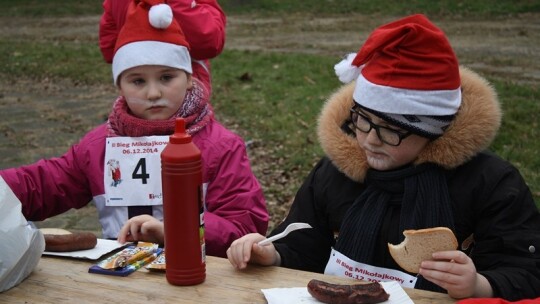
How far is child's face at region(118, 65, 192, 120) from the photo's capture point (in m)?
2.99

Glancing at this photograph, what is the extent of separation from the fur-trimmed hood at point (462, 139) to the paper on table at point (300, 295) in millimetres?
500

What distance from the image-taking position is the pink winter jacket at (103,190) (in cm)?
299

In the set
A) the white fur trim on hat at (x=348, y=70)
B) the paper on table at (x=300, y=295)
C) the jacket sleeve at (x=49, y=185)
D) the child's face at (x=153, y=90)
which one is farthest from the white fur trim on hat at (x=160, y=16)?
the paper on table at (x=300, y=295)

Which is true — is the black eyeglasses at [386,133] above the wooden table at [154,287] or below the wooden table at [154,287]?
above

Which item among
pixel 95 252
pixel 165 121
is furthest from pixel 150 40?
pixel 95 252

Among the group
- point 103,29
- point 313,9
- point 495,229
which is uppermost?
point 103,29

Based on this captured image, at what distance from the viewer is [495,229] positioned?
231cm

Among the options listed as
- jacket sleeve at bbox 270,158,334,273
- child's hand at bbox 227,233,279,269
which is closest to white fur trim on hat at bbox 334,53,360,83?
jacket sleeve at bbox 270,158,334,273

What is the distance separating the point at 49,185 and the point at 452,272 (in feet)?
5.87

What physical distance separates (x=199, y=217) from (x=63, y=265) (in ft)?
1.93

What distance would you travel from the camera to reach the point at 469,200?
2373 millimetres

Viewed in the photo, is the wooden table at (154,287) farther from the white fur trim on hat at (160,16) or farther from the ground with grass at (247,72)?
the ground with grass at (247,72)

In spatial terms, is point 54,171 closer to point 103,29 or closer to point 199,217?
point 103,29

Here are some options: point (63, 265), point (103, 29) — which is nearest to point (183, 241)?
point (63, 265)
